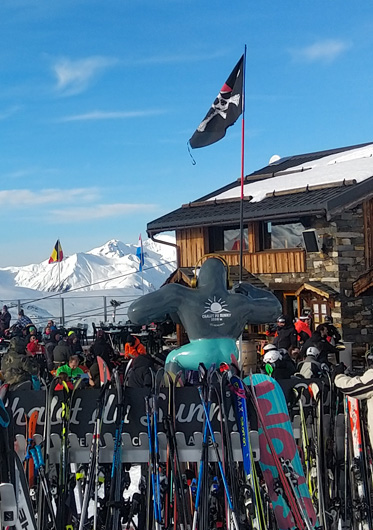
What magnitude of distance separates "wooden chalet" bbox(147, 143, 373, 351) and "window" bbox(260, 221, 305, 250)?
0.09 ft

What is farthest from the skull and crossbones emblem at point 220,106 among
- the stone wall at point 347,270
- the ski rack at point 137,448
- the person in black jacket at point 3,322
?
the person in black jacket at point 3,322

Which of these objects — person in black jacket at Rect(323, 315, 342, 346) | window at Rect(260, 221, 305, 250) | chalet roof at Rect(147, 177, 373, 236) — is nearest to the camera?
person in black jacket at Rect(323, 315, 342, 346)

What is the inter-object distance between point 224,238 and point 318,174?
3424mm

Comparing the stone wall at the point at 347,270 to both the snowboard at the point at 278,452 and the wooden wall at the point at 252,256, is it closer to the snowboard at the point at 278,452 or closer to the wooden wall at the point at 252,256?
the wooden wall at the point at 252,256

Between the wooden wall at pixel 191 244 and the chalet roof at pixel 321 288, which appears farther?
the wooden wall at pixel 191 244

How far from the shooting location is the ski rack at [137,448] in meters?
4.05

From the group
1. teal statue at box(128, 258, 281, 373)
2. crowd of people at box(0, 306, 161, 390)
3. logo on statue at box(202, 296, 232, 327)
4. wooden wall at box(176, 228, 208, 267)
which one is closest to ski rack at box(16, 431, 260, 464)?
crowd of people at box(0, 306, 161, 390)

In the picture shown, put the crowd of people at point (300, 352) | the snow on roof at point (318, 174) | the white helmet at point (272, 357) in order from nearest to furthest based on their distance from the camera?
the crowd of people at point (300, 352), the white helmet at point (272, 357), the snow on roof at point (318, 174)

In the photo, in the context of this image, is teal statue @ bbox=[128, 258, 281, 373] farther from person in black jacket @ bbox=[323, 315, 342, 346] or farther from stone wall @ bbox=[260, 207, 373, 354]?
stone wall @ bbox=[260, 207, 373, 354]

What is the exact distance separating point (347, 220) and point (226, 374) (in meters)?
12.1

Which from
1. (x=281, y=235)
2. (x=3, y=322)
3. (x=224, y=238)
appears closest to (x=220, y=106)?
(x=281, y=235)

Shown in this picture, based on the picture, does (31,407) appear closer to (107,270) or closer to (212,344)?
(212,344)

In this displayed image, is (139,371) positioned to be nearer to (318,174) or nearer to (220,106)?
(220,106)

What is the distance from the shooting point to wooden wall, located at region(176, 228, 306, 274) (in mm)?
16594
